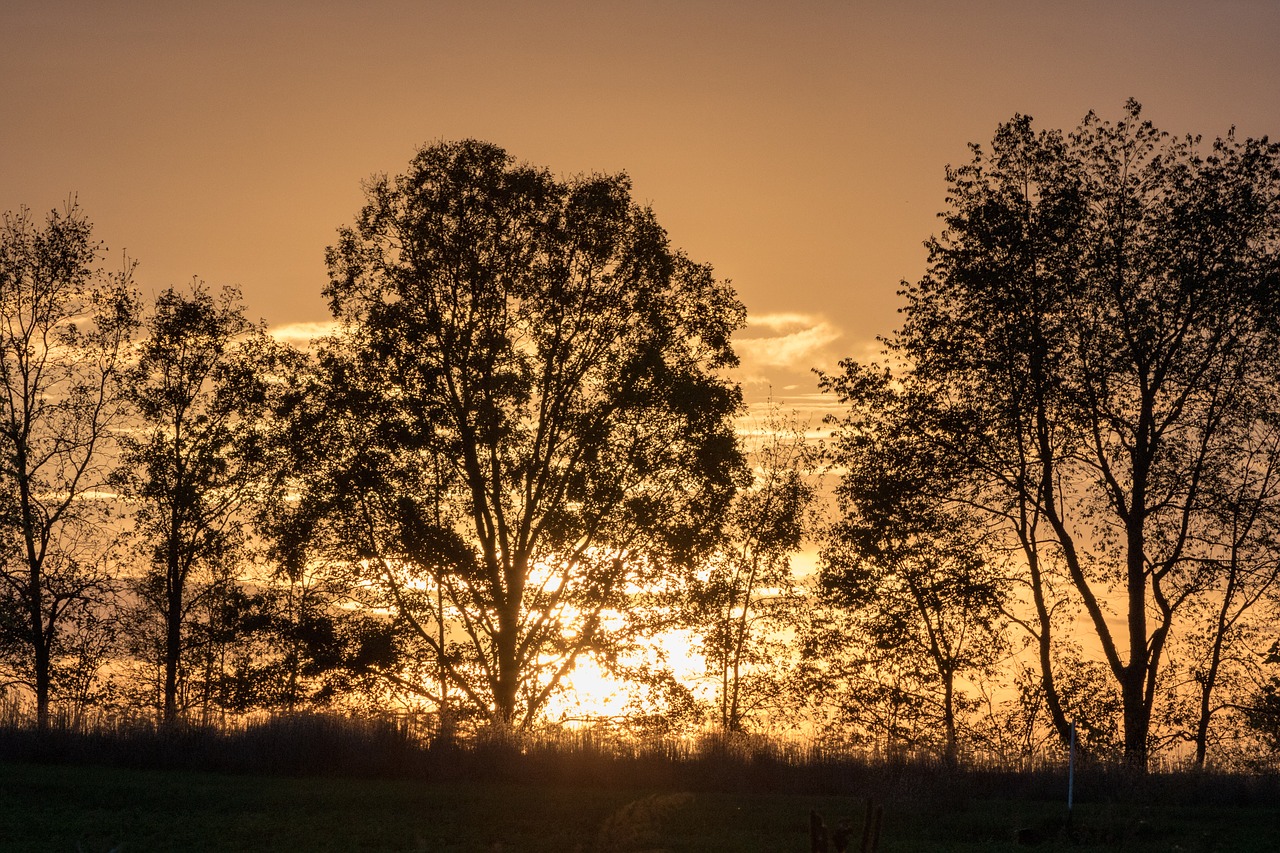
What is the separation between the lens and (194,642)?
4047 cm

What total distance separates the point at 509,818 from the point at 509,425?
689 inches

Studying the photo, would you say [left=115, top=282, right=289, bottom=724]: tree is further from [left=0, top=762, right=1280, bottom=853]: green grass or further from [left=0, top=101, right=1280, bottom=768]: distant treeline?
[left=0, top=762, right=1280, bottom=853]: green grass

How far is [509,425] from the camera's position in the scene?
35938mm

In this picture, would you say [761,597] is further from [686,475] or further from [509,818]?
[509,818]

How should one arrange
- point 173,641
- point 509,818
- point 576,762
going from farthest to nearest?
point 173,641, point 576,762, point 509,818

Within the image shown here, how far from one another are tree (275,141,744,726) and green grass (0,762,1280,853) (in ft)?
44.4

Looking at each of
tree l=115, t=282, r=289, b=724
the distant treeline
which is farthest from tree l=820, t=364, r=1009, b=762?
tree l=115, t=282, r=289, b=724

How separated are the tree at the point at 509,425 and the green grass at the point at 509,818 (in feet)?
44.4

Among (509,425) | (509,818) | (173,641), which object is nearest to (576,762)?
(509,818)

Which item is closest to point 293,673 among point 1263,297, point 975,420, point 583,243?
point 583,243

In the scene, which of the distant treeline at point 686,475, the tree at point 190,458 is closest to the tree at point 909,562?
the distant treeline at point 686,475

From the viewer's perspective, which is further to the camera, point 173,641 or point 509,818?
point 173,641

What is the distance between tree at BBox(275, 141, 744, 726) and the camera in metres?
35.5

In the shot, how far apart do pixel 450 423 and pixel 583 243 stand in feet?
22.5
